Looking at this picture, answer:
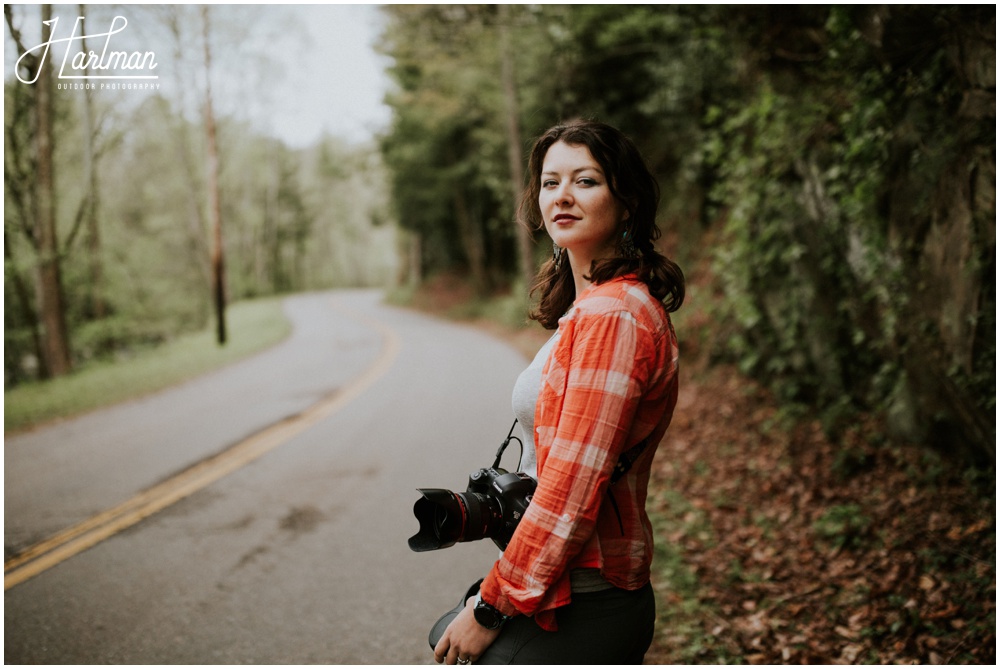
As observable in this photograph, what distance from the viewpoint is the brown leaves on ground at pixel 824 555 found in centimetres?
355

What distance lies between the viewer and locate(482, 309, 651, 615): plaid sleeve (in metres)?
1.44

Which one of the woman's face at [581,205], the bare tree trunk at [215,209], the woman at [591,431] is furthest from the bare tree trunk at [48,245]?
the woman at [591,431]

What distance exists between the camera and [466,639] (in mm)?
1583

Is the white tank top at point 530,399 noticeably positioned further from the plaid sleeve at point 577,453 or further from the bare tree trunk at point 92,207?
the bare tree trunk at point 92,207

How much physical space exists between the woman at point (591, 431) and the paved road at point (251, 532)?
2.19 m

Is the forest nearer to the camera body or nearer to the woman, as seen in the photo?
the woman

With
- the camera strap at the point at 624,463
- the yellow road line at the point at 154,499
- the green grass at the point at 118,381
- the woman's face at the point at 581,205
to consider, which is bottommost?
the green grass at the point at 118,381

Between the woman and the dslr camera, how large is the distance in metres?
0.11

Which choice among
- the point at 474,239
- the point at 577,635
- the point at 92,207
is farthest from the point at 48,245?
the point at 474,239

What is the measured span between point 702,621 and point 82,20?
32.9 ft

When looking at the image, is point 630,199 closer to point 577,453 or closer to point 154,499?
point 577,453

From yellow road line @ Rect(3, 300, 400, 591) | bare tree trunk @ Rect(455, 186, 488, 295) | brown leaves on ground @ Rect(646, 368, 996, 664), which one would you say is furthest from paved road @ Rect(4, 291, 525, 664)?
bare tree trunk @ Rect(455, 186, 488, 295)

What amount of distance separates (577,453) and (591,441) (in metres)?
0.04

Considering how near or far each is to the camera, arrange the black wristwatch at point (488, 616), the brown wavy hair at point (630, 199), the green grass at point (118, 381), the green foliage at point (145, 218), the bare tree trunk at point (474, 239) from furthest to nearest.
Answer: the bare tree trunk at point (474, 239), the green foliage at point (145, 218), the green grass at point (118, 381), the brown wavy hair at point (630, 199), the black wristwatch at point (488, 616)
